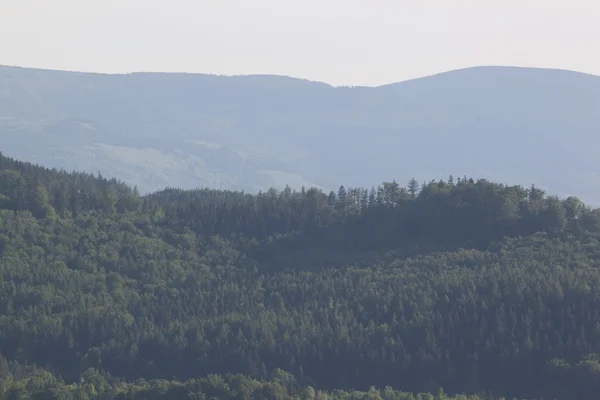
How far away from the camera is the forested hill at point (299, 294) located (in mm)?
65062

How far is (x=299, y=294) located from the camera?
268 feet

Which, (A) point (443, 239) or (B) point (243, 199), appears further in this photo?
(B) point (243, 199)

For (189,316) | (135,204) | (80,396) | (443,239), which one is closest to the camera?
(80,396)

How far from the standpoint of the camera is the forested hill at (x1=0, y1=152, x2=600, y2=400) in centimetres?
6506

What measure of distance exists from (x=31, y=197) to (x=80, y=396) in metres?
46.5

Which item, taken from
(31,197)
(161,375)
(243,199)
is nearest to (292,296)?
(161,375)

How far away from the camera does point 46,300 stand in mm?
80125

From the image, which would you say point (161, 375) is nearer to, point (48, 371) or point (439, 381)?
point (48, 371)

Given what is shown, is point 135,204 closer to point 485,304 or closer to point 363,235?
point 363,235

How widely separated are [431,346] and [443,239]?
24518 mm

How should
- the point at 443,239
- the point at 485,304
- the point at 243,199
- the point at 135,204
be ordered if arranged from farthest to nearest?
the point at 243,199 < the point at 135,204 < the point at 443,239 < the point at 485,304

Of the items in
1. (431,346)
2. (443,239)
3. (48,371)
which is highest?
(443,239)

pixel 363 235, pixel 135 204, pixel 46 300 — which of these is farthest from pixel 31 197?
pixel 363 235

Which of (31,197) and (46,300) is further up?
(31,197)
